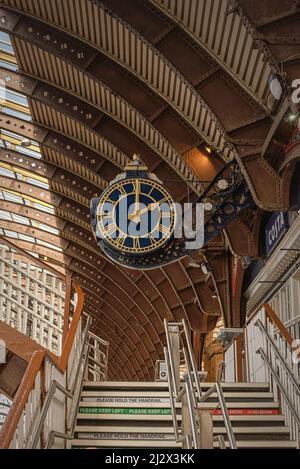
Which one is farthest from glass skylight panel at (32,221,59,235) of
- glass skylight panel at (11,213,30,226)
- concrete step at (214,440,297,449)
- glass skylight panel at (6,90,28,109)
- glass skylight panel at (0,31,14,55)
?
concrete step at (214,440,297,449)

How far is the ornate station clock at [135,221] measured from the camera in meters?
12.4

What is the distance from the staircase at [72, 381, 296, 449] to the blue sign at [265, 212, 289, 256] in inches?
124

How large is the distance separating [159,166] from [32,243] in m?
18.7

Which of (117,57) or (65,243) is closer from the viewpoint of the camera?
(117,57)

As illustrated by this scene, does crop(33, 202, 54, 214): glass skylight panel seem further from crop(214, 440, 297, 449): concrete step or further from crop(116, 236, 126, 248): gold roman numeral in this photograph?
crop(214, 440, 297, 449): concrete step

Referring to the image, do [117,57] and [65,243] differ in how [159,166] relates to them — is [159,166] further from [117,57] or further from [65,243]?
[65,243]

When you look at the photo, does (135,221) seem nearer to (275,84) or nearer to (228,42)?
(275,84)

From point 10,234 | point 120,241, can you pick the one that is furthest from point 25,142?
point 10,234

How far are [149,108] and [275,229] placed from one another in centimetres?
517

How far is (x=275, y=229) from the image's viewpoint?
548 inches

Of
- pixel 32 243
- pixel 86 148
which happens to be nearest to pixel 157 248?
pixel 86 148

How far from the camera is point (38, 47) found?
17344 mm

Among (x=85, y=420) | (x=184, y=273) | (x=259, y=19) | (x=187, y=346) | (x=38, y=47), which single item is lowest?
(x=85, y=420)

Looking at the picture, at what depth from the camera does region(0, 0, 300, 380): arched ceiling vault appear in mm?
12523
